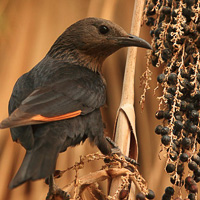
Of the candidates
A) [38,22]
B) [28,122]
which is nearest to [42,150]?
[28,122]

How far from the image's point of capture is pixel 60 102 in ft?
5.97

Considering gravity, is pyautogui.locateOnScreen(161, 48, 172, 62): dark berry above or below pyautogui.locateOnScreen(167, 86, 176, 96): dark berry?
above

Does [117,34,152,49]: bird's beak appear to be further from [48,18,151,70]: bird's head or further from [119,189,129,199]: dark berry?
[119,189,129,199]: dark berry

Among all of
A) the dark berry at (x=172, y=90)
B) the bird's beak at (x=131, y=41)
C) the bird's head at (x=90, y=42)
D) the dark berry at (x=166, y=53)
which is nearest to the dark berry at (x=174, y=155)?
the dark berry at (x=172, y=90)

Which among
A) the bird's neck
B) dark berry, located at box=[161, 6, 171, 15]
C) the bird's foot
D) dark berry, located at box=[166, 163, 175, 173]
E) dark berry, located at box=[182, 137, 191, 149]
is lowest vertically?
the bird's foot

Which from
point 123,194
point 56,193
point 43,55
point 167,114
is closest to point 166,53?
point 167,114

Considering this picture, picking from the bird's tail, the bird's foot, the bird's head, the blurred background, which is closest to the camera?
the bird's tail

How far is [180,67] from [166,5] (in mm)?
325

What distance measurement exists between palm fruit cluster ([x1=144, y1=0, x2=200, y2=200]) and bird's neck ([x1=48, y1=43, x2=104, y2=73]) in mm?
450

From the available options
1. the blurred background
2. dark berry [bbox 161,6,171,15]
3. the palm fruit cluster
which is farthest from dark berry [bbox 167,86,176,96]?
the blurred background

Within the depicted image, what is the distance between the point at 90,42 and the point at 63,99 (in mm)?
494

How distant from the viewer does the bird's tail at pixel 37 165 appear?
1476 millimetres

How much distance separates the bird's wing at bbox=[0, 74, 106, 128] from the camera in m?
1.61

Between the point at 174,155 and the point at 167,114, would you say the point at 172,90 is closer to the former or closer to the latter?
the point at 167,114
